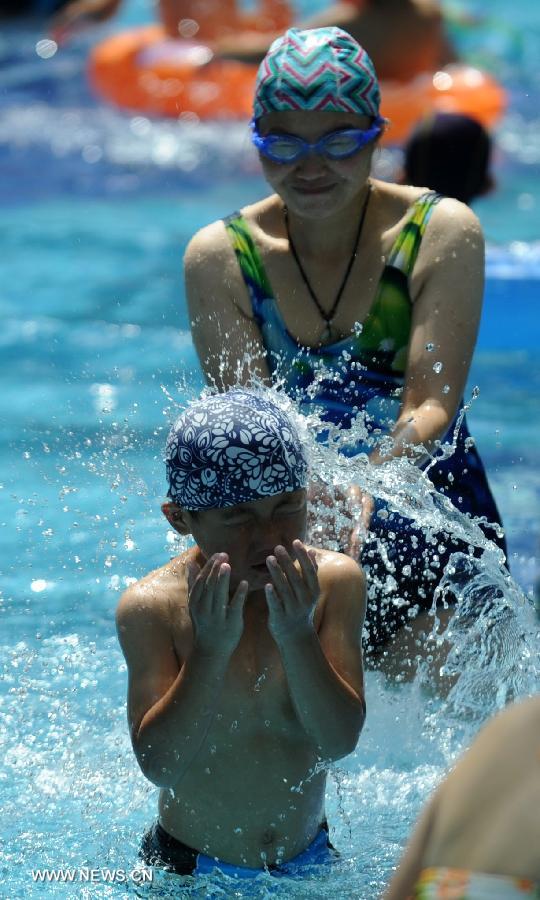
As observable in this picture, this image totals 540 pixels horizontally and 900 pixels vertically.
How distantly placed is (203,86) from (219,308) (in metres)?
8.17

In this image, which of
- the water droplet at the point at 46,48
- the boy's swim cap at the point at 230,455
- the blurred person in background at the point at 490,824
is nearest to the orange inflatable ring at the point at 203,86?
the water droplet at the point at 46,48

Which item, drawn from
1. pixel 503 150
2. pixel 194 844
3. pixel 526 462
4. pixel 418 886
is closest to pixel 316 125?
pixel 194 844

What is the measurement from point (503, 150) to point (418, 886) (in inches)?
393

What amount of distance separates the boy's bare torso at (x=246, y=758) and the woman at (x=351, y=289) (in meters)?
0.83

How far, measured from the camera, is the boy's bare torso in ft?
10.6

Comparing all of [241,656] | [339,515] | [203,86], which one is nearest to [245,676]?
[241,656]

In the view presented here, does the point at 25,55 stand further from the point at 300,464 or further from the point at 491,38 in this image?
the point at 300,464

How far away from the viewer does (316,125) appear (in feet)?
13.0

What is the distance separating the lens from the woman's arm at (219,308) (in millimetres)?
4168

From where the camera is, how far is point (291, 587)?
2.94 m

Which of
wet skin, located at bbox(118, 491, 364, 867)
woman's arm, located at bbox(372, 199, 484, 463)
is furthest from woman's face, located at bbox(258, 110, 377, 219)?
wet skin, located at bbox(118, 491, 364, 867)

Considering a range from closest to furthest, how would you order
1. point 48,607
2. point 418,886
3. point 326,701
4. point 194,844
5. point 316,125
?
point 418,886, point 326,701, point 194,844, point 316,125, point 48,607

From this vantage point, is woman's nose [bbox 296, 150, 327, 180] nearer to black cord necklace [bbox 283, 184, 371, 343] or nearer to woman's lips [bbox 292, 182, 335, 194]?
woman's lips [bbox 292, 182, 335, 194]

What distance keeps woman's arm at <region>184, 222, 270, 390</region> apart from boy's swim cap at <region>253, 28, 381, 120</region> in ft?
1.38
